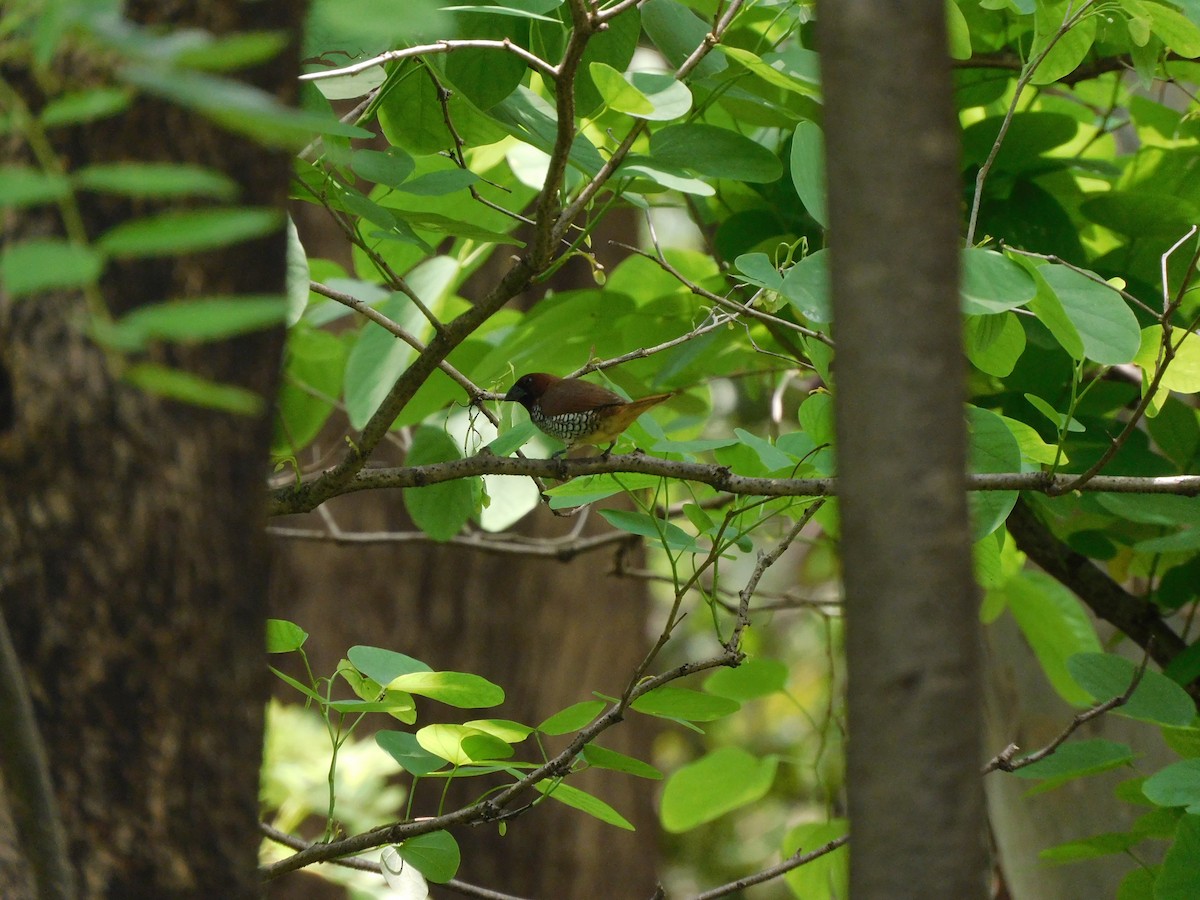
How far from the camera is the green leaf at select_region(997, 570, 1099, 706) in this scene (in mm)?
2764

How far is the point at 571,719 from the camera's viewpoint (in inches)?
71.5

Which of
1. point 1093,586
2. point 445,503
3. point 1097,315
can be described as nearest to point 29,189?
point 1097,315

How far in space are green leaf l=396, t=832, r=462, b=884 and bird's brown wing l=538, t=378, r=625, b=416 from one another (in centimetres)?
129

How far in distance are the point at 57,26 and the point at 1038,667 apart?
3328mm

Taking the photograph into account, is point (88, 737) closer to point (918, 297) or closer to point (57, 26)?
point (57, 26)

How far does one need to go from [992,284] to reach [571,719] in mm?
917

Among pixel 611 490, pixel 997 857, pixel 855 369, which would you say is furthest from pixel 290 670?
pixel 855 369

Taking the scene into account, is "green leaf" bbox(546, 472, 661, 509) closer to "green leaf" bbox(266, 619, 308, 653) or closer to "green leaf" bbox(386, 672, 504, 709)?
"green leaf" bbox(386, 672, 504, 709)

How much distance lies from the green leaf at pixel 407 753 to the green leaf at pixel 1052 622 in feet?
5.11

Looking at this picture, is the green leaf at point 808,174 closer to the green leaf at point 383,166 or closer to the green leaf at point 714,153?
the green leaf at point 714,153

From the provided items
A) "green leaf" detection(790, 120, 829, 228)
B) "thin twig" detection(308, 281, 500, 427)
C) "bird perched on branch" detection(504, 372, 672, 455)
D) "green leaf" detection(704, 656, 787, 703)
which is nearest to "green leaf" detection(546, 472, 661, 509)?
"thin twig" detection(308, 281, 500, 427)

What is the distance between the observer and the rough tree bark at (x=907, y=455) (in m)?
0.83

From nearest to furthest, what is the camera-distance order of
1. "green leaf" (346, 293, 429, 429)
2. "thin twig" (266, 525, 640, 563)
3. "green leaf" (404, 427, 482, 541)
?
"green leaf" (404, 427, 482, 541), "green leaf" (346, 293, 429, 429), "thin twig" (266, 525, 640, 563)

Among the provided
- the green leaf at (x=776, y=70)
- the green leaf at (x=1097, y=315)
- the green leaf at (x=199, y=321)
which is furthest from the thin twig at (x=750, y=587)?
the green leaf at (x=199, y=321)
